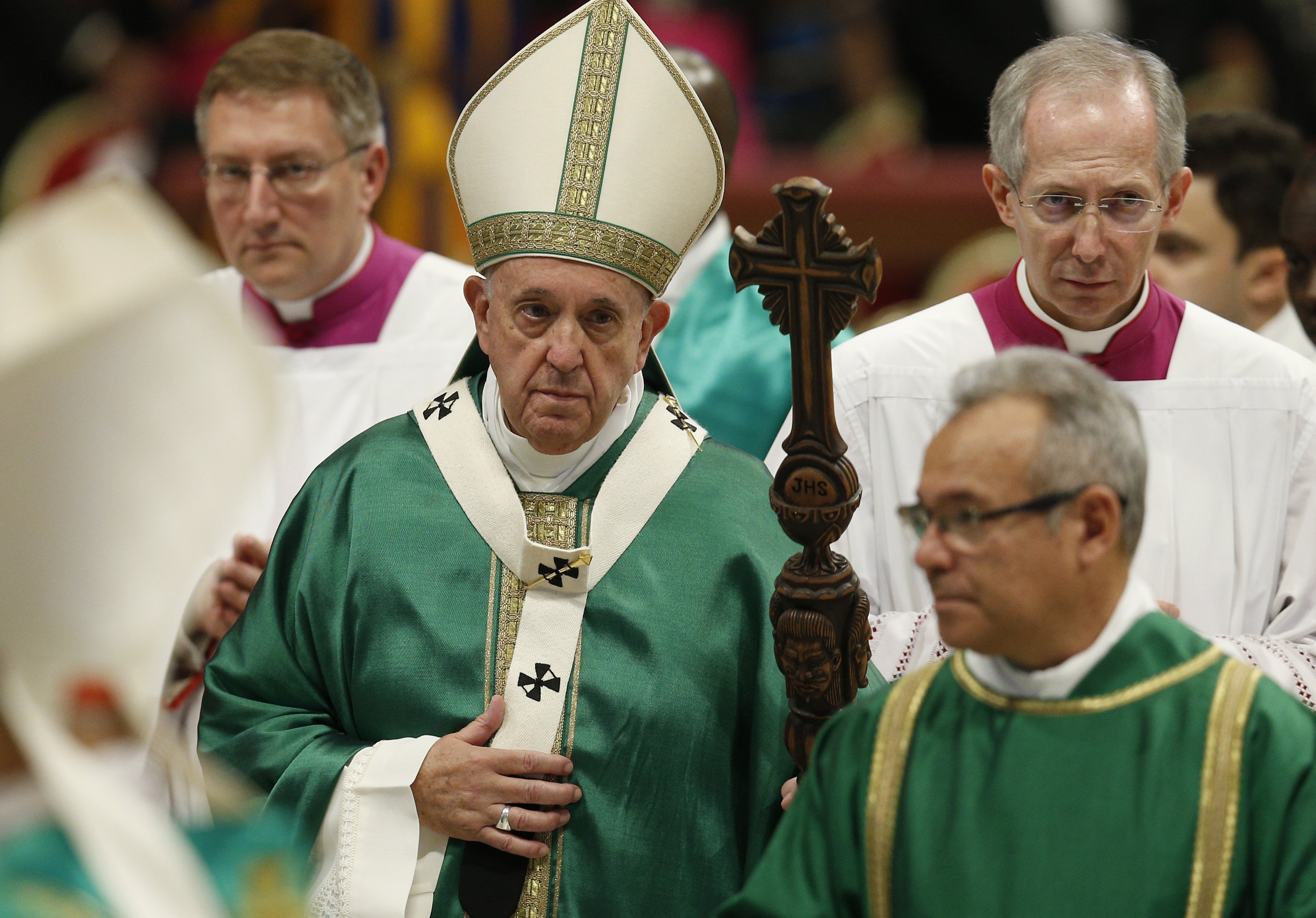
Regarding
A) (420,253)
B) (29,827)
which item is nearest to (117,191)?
(29,827)

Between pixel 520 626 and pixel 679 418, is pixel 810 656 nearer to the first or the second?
pixel 520 626

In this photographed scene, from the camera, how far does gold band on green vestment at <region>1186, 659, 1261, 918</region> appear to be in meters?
2.65

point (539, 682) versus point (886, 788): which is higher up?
point (539, 682)

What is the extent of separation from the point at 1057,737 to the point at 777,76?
6991 millimetres

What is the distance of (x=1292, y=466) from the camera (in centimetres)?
380

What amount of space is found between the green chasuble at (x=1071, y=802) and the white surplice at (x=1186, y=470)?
81 cm

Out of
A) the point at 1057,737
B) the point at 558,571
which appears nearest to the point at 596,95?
the point at 558,571

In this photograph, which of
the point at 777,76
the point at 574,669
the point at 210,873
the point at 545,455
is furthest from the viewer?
the point at 777,76

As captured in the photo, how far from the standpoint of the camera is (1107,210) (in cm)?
367

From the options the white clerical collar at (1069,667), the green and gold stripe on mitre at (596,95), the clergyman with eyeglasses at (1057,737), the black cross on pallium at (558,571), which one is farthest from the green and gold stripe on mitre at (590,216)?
the white clerical collar at (1069,667)

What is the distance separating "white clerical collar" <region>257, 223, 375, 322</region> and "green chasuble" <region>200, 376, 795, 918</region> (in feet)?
4.55

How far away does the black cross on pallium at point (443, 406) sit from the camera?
12.2 feet

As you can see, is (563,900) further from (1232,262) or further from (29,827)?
(1232,262)

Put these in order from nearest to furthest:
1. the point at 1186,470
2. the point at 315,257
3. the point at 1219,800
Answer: the point at 1219,800, the point at 1186,470, the point at 315,257
